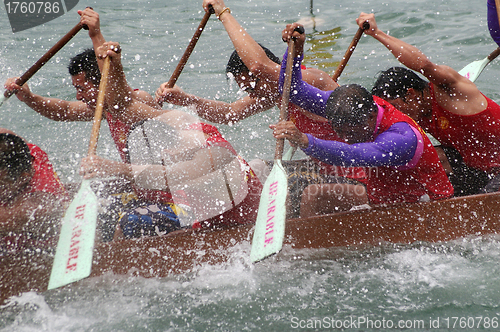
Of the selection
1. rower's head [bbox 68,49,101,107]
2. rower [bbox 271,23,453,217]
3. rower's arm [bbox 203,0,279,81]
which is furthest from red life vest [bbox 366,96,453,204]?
rower's head [bbox 68,49,101,107]

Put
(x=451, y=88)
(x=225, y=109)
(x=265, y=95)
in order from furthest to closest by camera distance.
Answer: (x=225, y=109), (x=265, y=95), (x=451, y=88)

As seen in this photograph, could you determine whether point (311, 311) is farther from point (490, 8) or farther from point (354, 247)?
point (490, 8)

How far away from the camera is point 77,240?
8.55 feet

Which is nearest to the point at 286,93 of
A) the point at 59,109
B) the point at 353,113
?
A: the point at 353,113

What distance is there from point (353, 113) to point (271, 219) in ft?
2.67

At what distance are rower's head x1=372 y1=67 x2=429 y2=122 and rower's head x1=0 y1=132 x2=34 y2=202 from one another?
2593mm

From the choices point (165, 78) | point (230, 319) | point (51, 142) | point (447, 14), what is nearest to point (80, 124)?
point (51, 142)

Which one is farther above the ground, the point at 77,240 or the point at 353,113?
the point at 353,113

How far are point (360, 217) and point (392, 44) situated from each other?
1.48 metres

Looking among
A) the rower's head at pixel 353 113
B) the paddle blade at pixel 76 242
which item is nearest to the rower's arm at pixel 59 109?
the paddle blade at pixel 76 242

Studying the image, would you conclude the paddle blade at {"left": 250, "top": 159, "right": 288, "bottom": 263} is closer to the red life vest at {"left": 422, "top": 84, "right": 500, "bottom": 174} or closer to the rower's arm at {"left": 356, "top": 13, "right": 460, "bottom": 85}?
the rower's arm at {"left": 356, "top": 13, "right": 460, "bottom": 85}

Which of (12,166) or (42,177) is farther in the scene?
(42,177)

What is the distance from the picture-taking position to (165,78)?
7652 millimetres

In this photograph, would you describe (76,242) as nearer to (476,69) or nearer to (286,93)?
(286,93)
